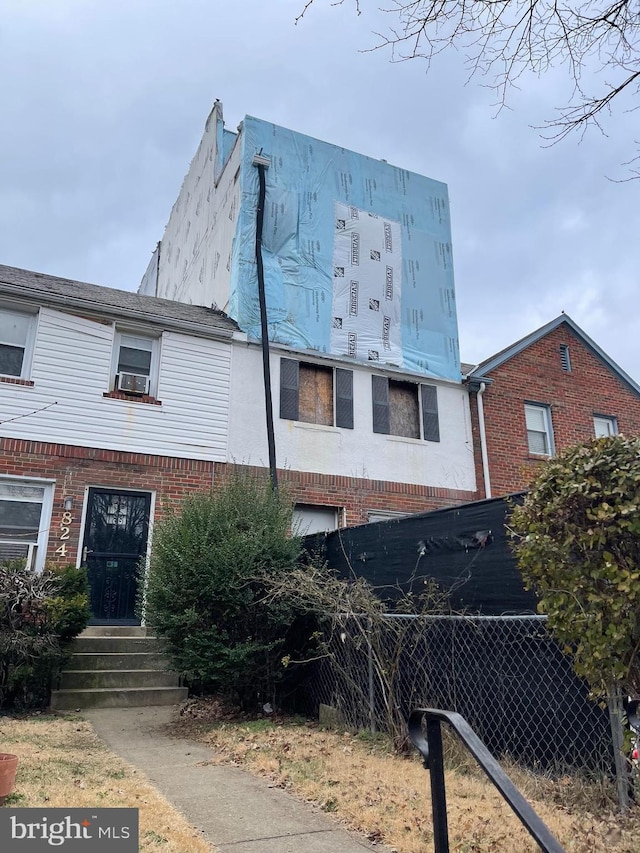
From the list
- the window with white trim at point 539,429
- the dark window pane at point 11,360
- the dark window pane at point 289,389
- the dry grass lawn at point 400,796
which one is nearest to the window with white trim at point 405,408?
the dark window pane at point 289,389

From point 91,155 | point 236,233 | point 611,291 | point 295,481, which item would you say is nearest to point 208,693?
point 295,481

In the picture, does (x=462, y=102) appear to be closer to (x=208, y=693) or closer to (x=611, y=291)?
(x=611, y=291)

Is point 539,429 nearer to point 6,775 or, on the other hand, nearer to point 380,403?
point 380,403

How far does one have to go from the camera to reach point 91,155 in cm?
1284

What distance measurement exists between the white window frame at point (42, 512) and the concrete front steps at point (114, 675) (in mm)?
1371

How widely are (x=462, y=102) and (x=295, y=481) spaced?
817 centimetres

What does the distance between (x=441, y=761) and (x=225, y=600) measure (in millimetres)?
4597

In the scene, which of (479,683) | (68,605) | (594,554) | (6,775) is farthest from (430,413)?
(6,775)

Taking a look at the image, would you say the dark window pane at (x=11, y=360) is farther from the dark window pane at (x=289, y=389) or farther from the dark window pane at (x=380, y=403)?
the dark window pane at (x=380, y=403)

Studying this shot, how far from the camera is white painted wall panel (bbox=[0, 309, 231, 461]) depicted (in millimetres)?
10383

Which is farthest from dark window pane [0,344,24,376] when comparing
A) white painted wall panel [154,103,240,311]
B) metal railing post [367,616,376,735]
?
metal railing post [367,616,376,735]

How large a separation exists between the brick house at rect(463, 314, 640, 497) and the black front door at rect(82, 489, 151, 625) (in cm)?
698

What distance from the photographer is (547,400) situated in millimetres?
14875

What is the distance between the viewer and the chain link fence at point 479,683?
4.61 m
